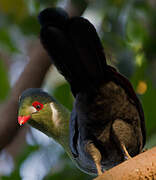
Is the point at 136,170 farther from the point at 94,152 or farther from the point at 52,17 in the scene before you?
the point at 52,17

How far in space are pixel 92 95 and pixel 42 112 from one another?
288 mm

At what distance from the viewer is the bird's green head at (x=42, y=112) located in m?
1.45

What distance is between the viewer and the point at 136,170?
109 centimetres

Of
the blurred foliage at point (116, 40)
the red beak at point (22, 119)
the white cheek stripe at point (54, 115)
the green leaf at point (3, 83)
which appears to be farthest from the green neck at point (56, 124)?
the green leaf at point (3, 83)

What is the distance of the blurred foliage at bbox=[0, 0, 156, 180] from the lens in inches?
79.5

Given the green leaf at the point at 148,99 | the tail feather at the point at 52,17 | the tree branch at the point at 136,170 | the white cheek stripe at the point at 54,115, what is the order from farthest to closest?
the green leaf at the point at 148,99
the white cheek stripe at the point at 54,115
the tail feather at the point at 52,17
the tree branch at the point at 136,170

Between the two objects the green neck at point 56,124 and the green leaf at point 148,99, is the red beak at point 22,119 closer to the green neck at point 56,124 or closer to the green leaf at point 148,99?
the green neck at point 56,124

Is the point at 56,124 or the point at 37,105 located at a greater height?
the point at 37,105

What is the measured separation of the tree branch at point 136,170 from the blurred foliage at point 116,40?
0.84 m

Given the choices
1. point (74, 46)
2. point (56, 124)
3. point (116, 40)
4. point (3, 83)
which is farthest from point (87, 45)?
point (3, 83)

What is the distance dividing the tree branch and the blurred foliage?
842mm

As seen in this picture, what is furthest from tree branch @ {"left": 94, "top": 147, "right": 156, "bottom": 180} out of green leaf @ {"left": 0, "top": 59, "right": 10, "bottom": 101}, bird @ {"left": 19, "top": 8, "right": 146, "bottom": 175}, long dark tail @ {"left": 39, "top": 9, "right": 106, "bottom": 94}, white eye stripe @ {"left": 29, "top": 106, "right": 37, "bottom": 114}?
green leaf @ {"left": 0, "top": 59, "right": 10, "bottom": 101}

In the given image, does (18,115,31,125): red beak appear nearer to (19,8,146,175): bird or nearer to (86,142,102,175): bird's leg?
(19,8,146,175): bird

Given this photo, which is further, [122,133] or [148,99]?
[148,99]
